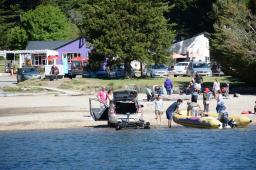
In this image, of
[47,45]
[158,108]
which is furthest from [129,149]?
[47,45]

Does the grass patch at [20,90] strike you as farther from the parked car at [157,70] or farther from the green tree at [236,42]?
the parked car at [157,70]

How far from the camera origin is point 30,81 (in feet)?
231

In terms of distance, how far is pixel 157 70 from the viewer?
83.1 m

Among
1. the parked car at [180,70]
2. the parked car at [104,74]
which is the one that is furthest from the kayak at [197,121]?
the parked car at [180,70]

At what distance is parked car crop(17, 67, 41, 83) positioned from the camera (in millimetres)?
75300

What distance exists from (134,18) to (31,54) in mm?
24943

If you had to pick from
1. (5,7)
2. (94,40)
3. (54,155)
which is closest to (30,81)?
(94,40)

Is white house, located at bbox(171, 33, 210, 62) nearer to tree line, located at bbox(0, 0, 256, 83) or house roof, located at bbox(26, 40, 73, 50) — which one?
tree line, located at bbox(0, 0, 256, 83)

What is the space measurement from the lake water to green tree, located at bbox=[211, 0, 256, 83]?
54.5 ft

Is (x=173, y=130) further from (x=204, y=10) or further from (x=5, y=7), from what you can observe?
(x=5, y=7)

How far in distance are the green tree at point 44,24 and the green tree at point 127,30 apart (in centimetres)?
3744

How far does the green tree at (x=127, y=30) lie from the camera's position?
7400cm

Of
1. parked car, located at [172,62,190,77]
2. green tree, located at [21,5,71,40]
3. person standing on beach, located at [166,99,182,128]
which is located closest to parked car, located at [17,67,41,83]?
parked car, located at [172,62,190,77]

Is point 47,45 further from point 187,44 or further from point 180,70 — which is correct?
point 180,70
